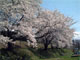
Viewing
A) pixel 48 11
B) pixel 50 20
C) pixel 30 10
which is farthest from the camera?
pixel 48 11

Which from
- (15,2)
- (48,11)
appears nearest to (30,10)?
(15,2)

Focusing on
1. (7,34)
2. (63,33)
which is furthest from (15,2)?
(63,33)

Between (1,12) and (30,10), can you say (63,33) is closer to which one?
(30,10)

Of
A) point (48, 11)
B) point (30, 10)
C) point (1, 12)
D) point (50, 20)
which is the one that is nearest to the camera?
point (1, 12)

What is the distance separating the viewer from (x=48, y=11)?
24.1 m

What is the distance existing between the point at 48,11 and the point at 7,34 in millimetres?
8824

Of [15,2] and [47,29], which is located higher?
[15,2]

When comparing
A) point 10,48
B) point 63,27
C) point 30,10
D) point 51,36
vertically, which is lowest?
point 10,48

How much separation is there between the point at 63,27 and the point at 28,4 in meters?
7.46

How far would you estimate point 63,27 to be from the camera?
23.4m

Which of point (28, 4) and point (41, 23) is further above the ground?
point (28, 4)

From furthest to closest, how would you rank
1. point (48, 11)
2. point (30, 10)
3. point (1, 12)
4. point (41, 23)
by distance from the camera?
1. point (48, 11)
2. point (41, 23)
3. point (30, 10)
4. point (1, 12)

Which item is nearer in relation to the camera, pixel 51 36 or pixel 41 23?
pixel 41 23

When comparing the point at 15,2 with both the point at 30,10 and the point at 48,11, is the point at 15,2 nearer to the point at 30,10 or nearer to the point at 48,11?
the point at 30,10
